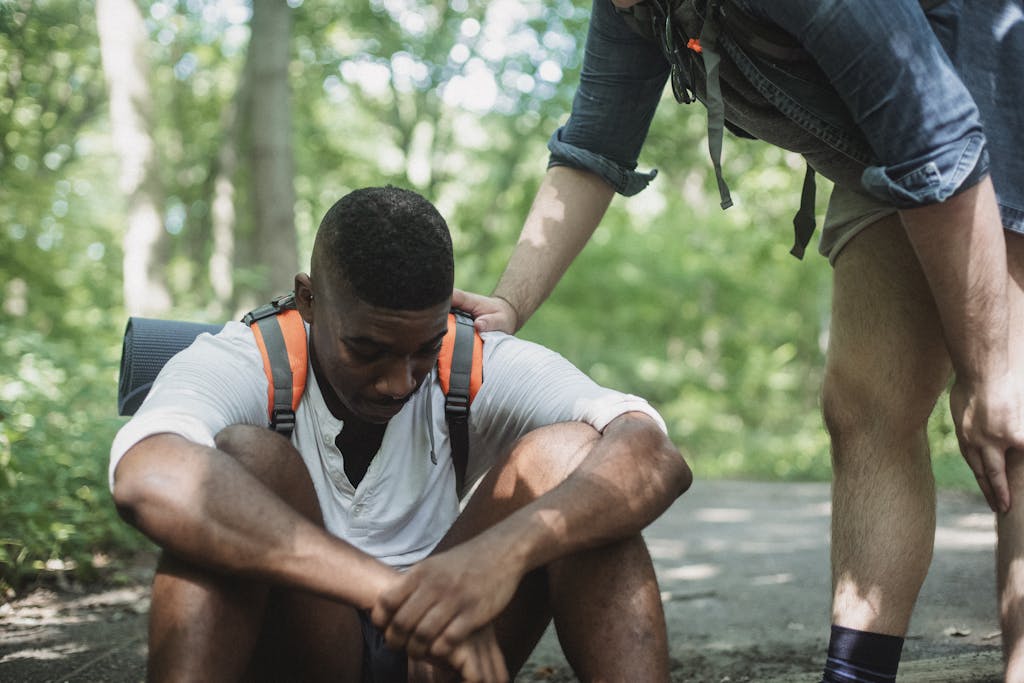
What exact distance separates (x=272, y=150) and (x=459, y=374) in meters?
7.97

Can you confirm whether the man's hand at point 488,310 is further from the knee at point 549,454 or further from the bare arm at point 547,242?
the knee at point 549,454

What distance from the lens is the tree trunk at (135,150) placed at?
30.7 ft

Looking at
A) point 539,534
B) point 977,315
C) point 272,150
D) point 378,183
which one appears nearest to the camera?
point 539,534

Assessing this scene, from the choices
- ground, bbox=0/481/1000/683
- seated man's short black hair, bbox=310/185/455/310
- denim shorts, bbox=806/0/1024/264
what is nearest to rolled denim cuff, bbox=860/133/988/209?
denim shorts, bbox=806/0/1024/264

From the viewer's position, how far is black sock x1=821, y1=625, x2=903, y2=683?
91.6 inches

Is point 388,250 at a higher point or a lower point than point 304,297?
higher

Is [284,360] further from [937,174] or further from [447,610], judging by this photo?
[937,174]

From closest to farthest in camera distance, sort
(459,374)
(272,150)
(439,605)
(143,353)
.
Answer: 1. (439,605)
2. (459,374)
3. (143,353)
4. (272,150)

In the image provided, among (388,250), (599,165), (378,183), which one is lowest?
(378,183)

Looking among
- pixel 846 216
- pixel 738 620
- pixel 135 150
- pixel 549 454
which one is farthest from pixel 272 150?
pixel 549 454

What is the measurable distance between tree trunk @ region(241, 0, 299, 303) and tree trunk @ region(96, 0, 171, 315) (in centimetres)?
95

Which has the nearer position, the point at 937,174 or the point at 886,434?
the point at 937,174

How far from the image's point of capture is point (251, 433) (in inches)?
86.0

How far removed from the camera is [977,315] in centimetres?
215
